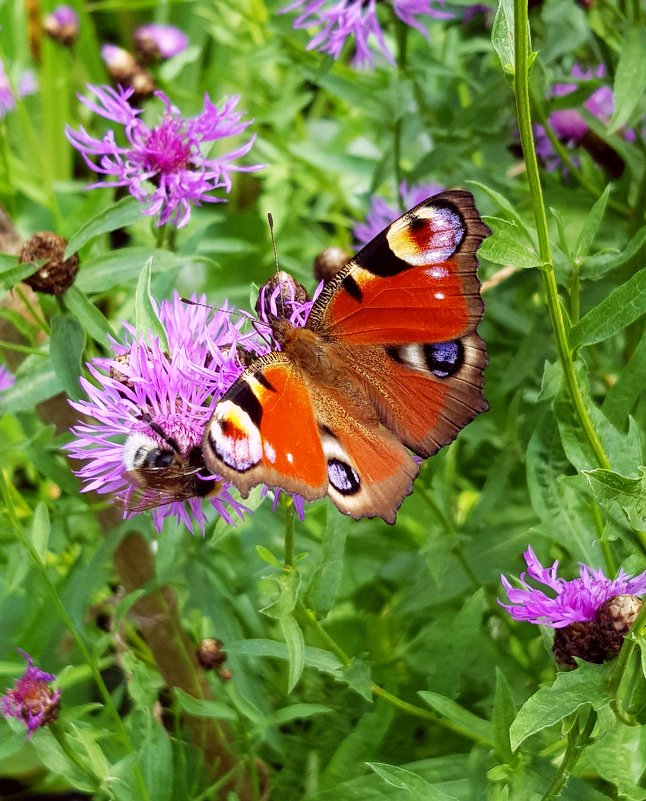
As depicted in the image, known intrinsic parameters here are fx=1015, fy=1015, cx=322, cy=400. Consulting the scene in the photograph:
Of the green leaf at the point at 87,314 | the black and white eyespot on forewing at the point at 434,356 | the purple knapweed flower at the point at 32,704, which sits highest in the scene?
the green leaf at the point at 87,314

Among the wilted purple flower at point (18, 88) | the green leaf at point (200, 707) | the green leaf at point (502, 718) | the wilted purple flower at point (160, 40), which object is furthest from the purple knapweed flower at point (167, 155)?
the wilted purple flower at point (18, 88)

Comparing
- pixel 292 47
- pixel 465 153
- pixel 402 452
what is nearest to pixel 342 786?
pixel 402 452

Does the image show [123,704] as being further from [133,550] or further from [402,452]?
[402,452]

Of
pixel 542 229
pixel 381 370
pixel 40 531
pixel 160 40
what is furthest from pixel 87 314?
pixel 160 40

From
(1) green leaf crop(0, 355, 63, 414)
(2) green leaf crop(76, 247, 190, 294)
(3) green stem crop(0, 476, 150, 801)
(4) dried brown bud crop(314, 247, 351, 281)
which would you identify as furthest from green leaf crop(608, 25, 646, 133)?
(3) green stem crop(0, 476, 150, 801)

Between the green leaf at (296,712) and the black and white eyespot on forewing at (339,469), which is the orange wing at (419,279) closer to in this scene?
the black and white eyespot on forewing at (339,469)

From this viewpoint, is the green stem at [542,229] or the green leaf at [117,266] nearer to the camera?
the green stem at [542,229]
